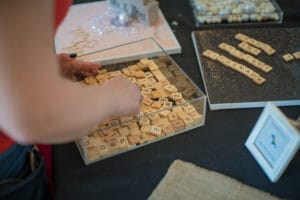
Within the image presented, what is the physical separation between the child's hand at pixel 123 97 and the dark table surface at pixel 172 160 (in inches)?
4.2

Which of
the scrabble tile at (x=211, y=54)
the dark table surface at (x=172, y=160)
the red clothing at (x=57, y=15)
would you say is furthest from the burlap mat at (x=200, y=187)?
the scrabble tile at (x=211, y=54)

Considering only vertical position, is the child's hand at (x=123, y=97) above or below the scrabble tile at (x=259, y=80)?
above

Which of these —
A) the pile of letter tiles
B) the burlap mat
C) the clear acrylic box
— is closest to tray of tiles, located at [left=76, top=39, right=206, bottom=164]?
the pile of letter tiles

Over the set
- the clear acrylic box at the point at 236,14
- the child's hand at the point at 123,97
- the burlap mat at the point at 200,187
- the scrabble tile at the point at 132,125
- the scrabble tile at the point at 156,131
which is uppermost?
the child's hand at the point at 123,97

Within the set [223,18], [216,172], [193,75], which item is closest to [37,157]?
[216,172]

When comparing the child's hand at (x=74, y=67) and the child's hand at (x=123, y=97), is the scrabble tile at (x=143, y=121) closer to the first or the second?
the child's hand at (x=123, y=97)

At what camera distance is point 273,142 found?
2.17ft

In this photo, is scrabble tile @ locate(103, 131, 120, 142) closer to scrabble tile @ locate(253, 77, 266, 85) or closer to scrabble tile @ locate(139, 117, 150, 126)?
scrabble tile @ locate(139, 117, 150, 126)

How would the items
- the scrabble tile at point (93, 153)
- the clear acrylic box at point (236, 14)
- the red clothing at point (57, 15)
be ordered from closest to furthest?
the red clothing at point (57, 15) → the scrabble tile at point (93, 153) → the clear acrylic box at point (236, 14)

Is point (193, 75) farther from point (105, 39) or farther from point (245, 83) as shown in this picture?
point (105, 39)

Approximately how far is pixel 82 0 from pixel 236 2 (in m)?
0.50

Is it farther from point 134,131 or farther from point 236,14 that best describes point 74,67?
point 236,14

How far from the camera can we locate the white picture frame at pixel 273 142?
622 millimetres

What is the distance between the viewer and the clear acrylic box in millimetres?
1107
